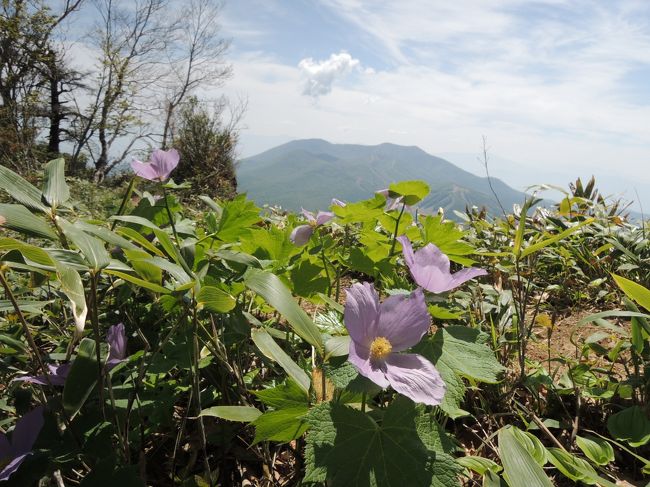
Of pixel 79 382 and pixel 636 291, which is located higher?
pixel 636 291

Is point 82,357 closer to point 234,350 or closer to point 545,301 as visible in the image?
point 234,350

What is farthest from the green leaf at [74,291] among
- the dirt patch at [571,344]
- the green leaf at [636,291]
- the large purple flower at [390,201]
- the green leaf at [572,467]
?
the dirt patch at [571,344]

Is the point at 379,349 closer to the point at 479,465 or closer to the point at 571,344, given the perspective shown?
the point at 479,465

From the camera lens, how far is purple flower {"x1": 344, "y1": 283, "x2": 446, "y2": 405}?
1.85 feet

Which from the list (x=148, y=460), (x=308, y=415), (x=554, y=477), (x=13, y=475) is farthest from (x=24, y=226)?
(x=554, y=477)

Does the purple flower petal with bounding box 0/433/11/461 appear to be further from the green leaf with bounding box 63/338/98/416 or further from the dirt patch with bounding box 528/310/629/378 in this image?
the dirt patch with bounding box 528/310/629/378

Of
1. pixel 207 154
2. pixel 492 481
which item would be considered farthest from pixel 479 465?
pixel 207 154

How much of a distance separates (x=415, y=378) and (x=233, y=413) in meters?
0.32

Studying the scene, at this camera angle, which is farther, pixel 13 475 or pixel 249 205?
pixel 249 205

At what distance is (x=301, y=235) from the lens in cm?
105

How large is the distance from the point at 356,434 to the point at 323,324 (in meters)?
0.42

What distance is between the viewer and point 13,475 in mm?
618

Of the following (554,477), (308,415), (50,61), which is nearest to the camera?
(308,415)

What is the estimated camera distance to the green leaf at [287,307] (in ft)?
1.90
